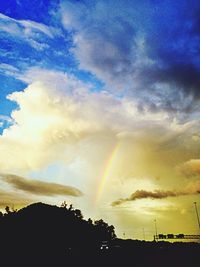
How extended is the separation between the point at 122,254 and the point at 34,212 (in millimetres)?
21534

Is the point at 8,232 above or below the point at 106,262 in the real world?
above

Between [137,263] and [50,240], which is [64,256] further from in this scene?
[137,263]

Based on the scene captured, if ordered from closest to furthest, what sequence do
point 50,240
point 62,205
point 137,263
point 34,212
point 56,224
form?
point 137,263 → point 50,240 → point 56,224 → point 34,212 → point 62,205

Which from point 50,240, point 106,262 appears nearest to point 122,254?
point 106,262

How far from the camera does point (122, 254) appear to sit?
42.5 metres

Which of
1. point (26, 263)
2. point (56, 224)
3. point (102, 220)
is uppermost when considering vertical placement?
point (102, 220)

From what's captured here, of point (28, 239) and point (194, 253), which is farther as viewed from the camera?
point (28, 239)

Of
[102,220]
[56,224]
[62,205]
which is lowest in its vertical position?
[56,224]

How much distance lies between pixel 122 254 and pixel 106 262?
6.00 metres

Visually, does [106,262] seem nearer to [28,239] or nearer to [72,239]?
[28,239]

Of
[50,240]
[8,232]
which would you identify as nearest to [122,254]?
[50,240]

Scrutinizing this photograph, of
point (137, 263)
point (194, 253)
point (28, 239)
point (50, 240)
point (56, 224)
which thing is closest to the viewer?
point (137, 263)

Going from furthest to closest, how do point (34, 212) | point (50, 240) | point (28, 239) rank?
point (34, 212) < point (50, 240) < point (28, 239)

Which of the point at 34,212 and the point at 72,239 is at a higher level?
the point at 34,212
